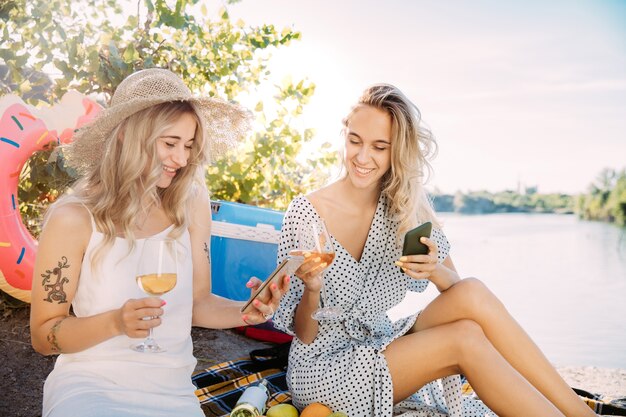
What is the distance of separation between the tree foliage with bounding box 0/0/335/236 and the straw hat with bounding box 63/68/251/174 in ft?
5.60

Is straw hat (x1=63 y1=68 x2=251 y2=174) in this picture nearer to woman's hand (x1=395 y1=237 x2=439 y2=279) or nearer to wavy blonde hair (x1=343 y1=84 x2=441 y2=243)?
wavy blonde hair (x1=343 y1=84 x2=441 y2=243)

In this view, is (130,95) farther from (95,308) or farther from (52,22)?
(52,22)

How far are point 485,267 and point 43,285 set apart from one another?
9182 mm

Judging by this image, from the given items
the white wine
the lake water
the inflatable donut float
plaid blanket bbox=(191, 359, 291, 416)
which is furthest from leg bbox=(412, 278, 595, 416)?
the inflatable donut float

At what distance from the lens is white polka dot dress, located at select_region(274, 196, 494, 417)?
108 inches

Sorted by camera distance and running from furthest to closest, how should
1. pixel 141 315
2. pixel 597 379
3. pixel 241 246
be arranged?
1. pixel 597 379
2. pixel 241 246
3. pixel 141 315

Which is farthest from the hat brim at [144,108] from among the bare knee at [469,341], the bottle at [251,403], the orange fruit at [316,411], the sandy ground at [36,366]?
the sandy ground at [36,366]

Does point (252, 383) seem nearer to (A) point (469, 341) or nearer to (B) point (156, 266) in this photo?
(A) point (469, 341)

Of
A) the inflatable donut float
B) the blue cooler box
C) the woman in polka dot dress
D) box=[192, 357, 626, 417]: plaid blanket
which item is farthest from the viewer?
the blue cooler box

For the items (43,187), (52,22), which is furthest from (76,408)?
(52,22)

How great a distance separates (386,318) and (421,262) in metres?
0.55

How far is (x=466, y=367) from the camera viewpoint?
2.66 metres

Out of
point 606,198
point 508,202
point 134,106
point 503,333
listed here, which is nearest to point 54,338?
point 134,106

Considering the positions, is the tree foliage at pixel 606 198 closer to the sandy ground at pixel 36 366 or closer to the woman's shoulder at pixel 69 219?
the sandy ground at pixel 36 366
